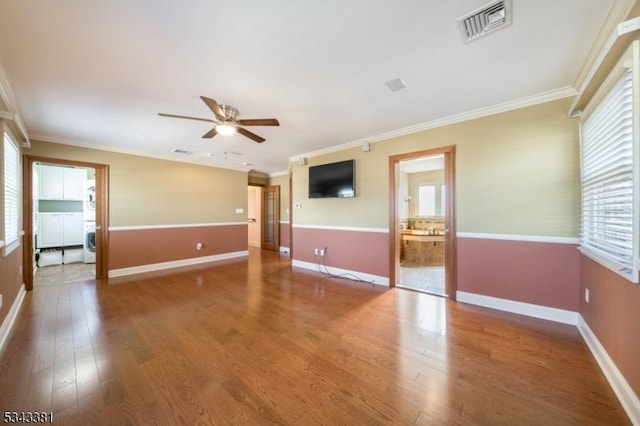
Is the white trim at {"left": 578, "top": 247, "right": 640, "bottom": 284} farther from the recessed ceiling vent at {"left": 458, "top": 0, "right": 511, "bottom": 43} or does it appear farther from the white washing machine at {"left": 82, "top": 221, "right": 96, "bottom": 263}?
the white washing machine at {"left": 82, "top": 221, "right": 96, "bottom": 263}

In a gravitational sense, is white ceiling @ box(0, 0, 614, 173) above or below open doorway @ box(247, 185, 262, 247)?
above

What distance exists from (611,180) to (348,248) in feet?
10.8

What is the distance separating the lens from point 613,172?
1776mm

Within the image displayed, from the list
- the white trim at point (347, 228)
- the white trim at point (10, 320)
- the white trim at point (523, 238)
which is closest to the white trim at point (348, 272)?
the white trim at point (347, 228)

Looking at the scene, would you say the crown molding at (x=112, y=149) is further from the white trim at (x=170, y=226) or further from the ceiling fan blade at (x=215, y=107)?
the ceiling fan blade at (x=215, y=107)

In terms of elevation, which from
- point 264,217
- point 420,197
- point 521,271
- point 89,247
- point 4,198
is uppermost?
point 420,197

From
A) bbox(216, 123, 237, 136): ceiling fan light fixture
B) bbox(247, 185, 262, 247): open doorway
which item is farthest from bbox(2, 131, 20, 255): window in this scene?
bbox(247, 185, 262, 247): open doorway

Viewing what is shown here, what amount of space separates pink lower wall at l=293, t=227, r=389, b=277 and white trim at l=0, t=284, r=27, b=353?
3.98 meters

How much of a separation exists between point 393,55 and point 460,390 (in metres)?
2.58

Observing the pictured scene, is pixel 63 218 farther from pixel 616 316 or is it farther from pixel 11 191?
pixel 616 316

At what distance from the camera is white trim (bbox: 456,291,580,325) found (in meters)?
2.57

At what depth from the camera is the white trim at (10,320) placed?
7.29 ft

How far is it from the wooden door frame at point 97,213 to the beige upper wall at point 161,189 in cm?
7

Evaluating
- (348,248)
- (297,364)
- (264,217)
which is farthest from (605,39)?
(264,217)
